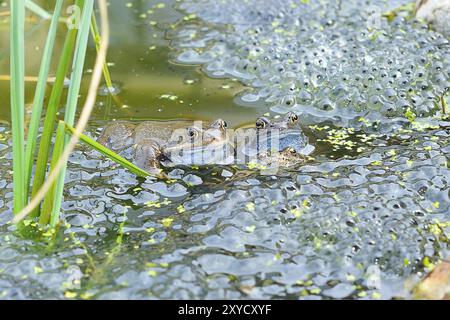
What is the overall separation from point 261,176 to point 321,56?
197 centimetres

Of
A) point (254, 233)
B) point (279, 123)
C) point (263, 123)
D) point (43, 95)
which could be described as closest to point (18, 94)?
point (43, 95)

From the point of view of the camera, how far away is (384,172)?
4695mm

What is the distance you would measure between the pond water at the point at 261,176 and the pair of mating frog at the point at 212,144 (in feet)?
0.41

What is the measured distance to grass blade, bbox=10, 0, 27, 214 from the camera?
11.0 feet

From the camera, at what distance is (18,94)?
136 inches

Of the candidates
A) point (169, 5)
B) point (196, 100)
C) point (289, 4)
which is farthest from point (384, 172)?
point (169, 5)

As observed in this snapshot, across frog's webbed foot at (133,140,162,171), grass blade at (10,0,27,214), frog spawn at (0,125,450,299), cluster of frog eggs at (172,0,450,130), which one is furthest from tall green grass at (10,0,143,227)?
cluster of frog eggs at (172,0,450,130)

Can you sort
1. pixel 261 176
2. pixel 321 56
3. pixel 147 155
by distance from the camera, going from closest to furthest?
pixel 261 176 → pixel 147 155 → pixel 321 56

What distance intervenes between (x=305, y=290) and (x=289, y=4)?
4.32 metres

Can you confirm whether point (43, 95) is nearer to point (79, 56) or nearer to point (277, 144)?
point (79, 56)

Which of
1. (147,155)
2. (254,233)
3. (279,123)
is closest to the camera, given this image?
(254,233)

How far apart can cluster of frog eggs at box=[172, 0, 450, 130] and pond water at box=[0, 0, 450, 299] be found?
0.06ft

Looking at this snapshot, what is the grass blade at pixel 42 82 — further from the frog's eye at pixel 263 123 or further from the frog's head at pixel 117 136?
the frog's eye at pixel 263 123

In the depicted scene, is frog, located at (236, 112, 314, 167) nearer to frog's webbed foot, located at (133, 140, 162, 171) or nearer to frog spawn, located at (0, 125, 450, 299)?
frog spawn, located at (0, 125, 450, 299)
